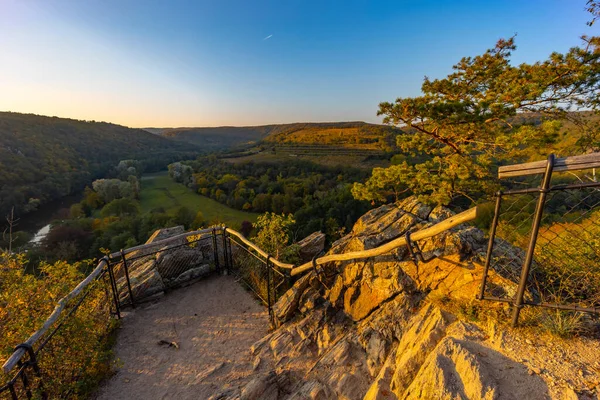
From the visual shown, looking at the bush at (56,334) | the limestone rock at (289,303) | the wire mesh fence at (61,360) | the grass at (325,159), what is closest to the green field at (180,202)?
the grass at (325,159)

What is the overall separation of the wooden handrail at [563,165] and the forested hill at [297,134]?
13.0 metres

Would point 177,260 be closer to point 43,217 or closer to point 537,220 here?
point 537,220

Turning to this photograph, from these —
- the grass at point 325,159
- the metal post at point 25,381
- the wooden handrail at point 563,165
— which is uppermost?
the wooden handrail at point 563,165

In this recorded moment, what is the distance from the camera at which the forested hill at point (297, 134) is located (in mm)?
56194

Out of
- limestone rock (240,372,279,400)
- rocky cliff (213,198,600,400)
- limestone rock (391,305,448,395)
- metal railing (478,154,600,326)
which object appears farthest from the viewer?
limestone rock (240,372,279,400)

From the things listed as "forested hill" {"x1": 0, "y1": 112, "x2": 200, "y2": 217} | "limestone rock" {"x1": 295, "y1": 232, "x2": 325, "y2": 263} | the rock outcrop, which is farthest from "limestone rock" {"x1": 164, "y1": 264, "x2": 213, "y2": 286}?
"forested hill" {"x1": 0, "y1": 112, "x2": 200, "y2": 217}

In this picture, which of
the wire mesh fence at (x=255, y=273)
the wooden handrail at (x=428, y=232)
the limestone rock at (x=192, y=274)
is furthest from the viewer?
the limestone rock at (x=192, y=274)

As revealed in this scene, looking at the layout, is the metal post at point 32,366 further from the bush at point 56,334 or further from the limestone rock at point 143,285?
the limestone rock at point 143,285

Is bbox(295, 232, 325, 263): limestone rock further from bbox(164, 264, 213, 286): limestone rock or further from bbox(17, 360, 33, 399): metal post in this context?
bbox(17, 360, 33, 399): metal post

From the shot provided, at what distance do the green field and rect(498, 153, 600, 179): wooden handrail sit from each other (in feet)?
133

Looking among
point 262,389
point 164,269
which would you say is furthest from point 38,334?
point 164,269

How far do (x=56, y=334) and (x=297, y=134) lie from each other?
261 ft

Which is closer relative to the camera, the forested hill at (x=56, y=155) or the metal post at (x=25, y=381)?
the metal post at (x=25, y=381)

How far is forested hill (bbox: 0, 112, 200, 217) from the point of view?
4359 centimetres
